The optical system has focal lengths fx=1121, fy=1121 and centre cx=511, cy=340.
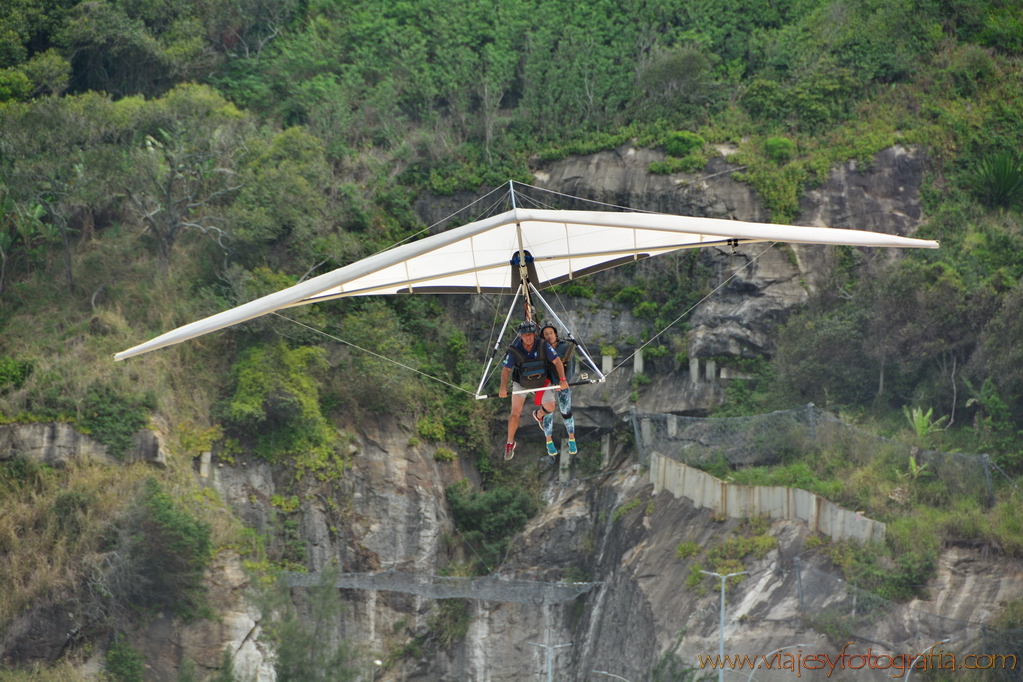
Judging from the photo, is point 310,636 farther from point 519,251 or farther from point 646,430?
point 519,251

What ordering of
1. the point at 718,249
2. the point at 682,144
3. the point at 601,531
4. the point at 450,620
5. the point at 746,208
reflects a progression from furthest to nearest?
1. the point at 682,144
2. the point at 746,208
3. the point at 718,249
4. the point at 601,531
5. the point at 450,620

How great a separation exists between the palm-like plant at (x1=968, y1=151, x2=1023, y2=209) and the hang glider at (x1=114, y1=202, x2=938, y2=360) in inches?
753

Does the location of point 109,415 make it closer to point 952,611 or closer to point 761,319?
point 761,319

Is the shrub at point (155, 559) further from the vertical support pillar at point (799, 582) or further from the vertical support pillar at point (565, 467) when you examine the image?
the vertical support pillar at point (799, 582)

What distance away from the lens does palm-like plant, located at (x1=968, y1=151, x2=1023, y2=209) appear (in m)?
37.0

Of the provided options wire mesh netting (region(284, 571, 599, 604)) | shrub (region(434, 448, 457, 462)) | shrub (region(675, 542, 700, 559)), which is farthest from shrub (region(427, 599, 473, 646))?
shrub (region(675, 542, 700, 559))

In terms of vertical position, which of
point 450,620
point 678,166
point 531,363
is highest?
point 678,166

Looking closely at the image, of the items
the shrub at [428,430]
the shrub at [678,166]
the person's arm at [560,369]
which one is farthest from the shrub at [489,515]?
the person's arm at [560,369]

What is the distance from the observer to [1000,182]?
37094mm

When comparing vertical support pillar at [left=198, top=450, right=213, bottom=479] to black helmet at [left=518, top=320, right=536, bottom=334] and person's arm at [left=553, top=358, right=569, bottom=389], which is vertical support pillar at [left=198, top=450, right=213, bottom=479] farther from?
person's arm at [left=553, top=358, right=569, bottom=389]

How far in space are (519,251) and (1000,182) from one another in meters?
22.8

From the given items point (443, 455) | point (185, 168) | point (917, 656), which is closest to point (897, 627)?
point (917, 656)

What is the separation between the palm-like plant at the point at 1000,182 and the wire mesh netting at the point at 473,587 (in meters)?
18.7

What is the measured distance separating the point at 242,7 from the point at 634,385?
23745 millimetres
